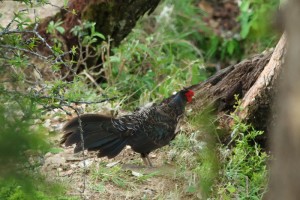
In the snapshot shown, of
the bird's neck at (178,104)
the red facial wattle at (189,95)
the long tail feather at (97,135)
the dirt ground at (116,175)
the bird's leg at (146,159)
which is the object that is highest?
the red facial wattle at (189,95)

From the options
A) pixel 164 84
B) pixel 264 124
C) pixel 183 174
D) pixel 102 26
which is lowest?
pixel 183 174

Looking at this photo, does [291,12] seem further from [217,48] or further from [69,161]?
[217,48]

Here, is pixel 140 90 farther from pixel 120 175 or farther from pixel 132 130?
pixel 120 175

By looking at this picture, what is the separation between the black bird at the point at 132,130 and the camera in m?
6.42

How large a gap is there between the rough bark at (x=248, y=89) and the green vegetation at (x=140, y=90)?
0.17 meters

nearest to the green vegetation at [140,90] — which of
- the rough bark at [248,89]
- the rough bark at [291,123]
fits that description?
the rough bark at [248,89]

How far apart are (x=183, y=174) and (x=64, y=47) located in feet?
9.08

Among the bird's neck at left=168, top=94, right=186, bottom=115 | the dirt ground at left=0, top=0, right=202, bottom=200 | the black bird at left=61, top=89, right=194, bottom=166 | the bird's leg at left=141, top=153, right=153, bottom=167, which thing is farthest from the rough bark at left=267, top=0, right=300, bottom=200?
the bird's neck at left=168, top=94, right=186, bottom=115

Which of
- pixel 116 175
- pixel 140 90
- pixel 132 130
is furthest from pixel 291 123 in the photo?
pixel 140 90

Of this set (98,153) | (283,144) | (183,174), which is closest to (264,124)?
(183,174)

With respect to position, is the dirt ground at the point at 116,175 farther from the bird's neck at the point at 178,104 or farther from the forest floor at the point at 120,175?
the bird's neck at the point at 178,104

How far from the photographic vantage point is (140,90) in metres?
8.91

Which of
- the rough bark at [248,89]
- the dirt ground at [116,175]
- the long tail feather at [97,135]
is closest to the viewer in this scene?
the dirt ground at [116,175]

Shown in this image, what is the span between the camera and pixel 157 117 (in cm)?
691
